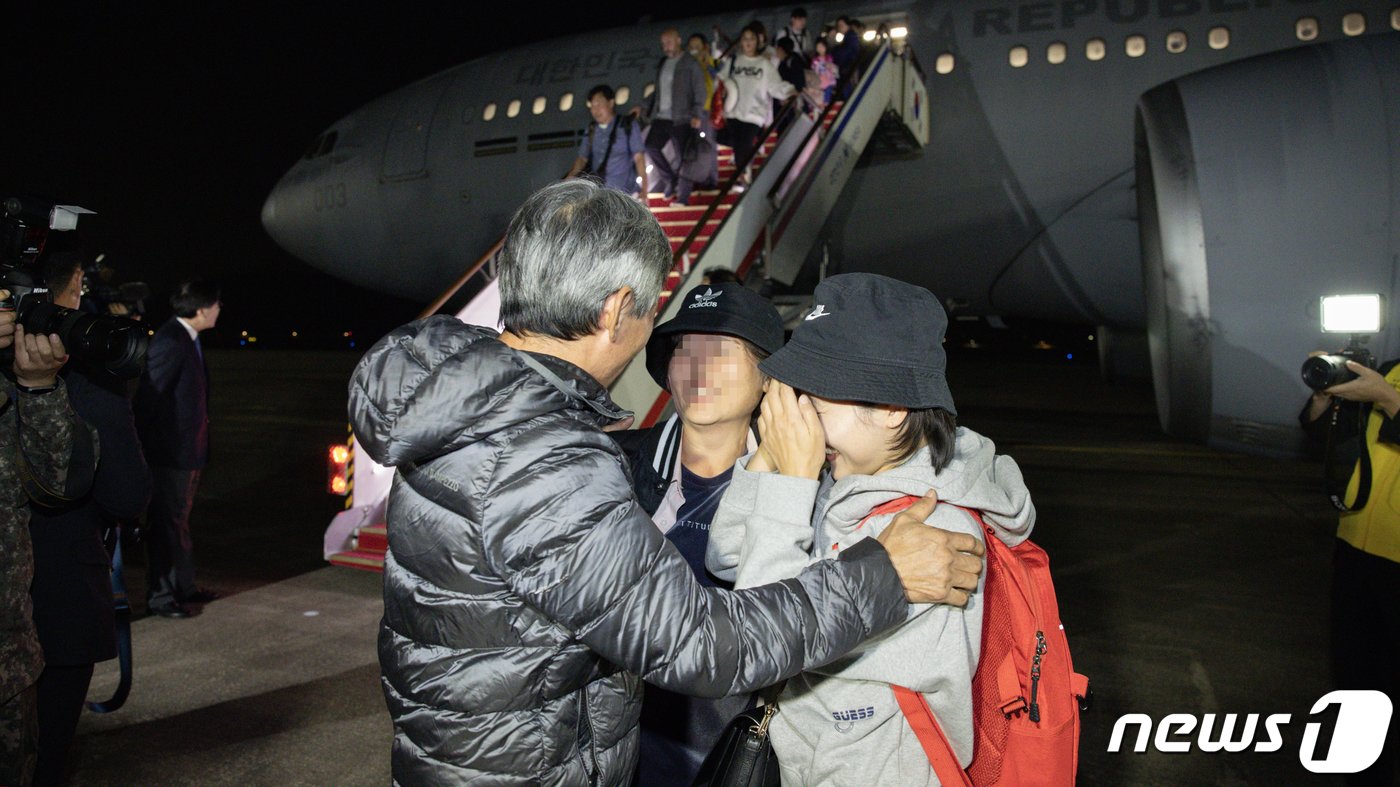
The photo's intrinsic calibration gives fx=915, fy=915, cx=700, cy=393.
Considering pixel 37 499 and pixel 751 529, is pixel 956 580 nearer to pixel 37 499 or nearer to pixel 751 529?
pixel 751 529

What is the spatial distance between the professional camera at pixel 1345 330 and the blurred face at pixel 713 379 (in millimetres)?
1938

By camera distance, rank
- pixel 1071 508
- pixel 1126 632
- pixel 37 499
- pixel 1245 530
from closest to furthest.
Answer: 1. pixel 37 499
2. pixel 1126 632
3. pixel 1245 530
4. pixel 1071 508

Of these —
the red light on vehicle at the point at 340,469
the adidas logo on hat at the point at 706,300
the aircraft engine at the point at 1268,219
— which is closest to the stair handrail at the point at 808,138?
the aircraft engine at the point at 1268,219

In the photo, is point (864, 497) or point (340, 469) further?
point (340, 469)

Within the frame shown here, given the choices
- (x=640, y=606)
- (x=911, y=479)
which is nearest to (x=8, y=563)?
(x=640, y=606)

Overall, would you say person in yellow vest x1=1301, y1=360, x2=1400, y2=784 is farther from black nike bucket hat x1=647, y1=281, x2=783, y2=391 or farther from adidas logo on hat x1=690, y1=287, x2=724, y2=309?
adidas logo on hat x1=690, y1=287, x2=724, y2=309

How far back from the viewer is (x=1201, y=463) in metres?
9.52

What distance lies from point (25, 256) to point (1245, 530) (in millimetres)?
7330

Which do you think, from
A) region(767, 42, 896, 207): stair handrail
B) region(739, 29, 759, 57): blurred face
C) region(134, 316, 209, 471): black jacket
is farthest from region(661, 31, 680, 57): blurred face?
region(134, 316, 209, 471): black jacket

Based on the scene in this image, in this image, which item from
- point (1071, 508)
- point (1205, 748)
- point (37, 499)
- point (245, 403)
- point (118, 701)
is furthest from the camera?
point (245, 403)

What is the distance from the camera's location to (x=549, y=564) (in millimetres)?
1302

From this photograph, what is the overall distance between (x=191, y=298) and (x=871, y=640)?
16.6 feet

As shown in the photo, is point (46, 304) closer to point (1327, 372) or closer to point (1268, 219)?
point (1327, 372)
